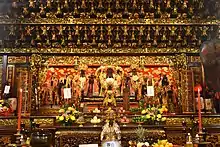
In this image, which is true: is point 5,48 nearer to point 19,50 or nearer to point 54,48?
point 19,50

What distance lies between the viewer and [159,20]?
8.71 metres

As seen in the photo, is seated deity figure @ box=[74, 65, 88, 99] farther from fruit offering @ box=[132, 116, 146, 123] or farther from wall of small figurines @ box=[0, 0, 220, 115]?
fruit offering @ box=[132, 116, 146, 123]

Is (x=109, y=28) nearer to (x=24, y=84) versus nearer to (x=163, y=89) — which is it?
(x=163, y=89)

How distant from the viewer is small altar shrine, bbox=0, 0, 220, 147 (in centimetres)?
843

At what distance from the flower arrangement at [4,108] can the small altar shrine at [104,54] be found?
4 cm

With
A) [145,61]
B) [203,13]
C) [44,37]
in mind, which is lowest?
[145,61]

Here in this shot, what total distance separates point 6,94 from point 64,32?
192cm

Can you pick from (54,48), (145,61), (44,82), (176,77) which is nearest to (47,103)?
(44,82)

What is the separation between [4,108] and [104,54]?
255 cm

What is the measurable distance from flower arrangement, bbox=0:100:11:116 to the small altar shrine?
4 cm

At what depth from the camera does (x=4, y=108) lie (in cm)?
801

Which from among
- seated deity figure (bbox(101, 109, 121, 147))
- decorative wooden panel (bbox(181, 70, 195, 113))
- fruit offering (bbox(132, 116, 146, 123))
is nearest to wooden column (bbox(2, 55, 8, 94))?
fruit offering (bbox(132, 116, 146, 123))

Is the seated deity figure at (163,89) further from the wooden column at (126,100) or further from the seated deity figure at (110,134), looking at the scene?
the seated deity figure at (110,134)

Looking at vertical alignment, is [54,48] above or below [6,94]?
above
